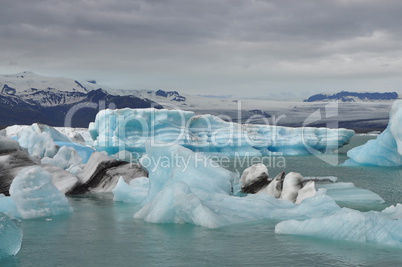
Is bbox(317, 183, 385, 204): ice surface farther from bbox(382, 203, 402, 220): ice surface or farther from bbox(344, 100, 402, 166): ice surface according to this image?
bbox(344, 100, 402, 166): ice surface

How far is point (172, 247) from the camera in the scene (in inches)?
368

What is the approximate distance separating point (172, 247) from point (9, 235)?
9.57 ft

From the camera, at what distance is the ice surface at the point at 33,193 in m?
12.5

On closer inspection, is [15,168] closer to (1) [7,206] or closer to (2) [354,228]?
(1) [7,206]

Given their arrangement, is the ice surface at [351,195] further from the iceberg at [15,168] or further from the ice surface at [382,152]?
the ice surface at [382,152]

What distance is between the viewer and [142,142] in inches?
1563

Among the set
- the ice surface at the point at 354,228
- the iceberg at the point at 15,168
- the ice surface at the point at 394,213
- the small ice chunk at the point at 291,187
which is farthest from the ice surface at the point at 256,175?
the ice surface at the point at 354,228

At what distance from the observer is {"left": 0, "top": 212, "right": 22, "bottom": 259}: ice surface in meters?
8.08

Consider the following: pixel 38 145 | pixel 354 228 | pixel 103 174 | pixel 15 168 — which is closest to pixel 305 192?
pixel 354 228

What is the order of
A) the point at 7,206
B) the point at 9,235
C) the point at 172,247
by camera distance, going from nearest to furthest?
the point at 9,235 → the point at 172,247 → the point at 7,206

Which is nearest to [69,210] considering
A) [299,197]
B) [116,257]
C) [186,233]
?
[186,233]

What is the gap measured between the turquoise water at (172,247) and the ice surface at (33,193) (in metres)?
0.48

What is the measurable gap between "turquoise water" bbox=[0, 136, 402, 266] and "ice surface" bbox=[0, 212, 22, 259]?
0.18 meters

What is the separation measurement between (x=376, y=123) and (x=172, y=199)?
141 metres
